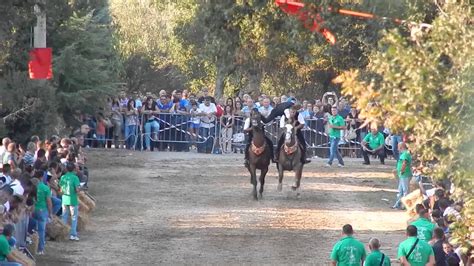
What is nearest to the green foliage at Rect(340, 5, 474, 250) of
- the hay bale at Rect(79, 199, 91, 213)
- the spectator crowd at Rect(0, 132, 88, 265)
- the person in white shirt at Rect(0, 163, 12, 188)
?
the spectator crowd at Rect(0, 132, 88, 265)

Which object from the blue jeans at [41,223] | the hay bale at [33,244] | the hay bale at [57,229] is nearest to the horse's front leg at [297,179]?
the hay bale at [57,229]

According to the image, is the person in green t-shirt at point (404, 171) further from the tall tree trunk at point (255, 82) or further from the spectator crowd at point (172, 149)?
the tall tree trunk at point (255, 82)

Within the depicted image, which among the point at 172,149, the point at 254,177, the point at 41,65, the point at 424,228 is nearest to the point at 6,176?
the point at 424,228

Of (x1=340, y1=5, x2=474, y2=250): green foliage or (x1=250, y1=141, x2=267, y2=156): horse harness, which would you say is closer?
(x1=340, y1=5, x2=474, y2=250): green foliage

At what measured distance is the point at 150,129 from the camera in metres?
41.0

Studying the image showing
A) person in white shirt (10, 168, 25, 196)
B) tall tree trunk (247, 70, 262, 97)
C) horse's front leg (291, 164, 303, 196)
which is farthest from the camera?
tall tree trunk (247, 70, 262, 97)

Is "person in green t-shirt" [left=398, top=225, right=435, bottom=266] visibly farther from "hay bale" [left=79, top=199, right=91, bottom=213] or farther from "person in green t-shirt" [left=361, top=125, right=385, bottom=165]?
"person in green t-shirt" [left=361, top=125, right=385, bottom=165]

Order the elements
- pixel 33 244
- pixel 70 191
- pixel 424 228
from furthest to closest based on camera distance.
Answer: pixel 70 191, pixel 33 244, pixel 424 228

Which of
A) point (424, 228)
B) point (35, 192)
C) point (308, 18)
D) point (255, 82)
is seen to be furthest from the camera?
point (255, 82)

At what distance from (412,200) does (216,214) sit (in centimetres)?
440

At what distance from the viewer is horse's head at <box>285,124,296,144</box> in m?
29.3

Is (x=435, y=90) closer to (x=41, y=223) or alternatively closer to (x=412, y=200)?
(x=41, y=223)

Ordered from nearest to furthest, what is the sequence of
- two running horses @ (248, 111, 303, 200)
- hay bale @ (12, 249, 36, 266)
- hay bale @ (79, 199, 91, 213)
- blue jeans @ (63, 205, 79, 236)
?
hay bale @ (12, 249, 36, 266)
blue jeans @ (63, 205, 79, 236)
hay bale @ (79, 199, 91, 213)
two running horses @ (248, 111, 303, 200)

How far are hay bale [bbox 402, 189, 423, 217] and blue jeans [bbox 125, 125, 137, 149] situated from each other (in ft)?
48.0
